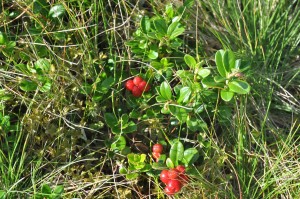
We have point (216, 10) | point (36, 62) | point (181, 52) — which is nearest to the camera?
point (36, 62)

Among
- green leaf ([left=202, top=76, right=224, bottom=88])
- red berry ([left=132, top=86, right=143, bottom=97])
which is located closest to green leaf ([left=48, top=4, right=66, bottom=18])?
red berry ([left=132, top=86, right=143, bottom=97])

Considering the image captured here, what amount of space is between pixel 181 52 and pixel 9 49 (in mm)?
680

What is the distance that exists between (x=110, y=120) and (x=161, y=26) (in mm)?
415

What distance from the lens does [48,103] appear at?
7.03 ft

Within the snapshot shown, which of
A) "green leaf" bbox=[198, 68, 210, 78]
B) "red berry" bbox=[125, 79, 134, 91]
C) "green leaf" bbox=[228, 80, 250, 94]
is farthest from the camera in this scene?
"red berry" bbox=[125, 79, 134, 91]

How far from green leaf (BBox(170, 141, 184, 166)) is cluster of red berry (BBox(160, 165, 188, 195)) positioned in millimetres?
33

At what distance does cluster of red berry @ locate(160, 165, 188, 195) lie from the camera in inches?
79.1

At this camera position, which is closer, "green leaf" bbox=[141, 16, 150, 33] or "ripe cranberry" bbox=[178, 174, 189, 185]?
"ripe cranberry" bbox=[178, 174, 189, 185]

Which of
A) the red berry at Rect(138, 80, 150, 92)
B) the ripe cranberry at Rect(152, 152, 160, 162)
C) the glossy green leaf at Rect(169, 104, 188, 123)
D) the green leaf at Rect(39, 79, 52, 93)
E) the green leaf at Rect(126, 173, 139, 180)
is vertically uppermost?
the green leaf at Rect(39, 79, 52, 93)

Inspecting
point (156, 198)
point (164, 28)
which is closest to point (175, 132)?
point (156, 198)

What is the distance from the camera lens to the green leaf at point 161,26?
214cm

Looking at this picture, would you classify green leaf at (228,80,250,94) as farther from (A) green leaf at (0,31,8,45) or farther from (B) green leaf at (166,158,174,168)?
(A) green leaf at (0,31,8,45)

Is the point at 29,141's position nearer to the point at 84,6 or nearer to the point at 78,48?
the point at 78,48

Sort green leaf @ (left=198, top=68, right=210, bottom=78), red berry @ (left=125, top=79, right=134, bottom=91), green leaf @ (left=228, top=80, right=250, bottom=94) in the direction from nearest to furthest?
green leaf @ (left=228, top=80, right=250, bottom=94) → green leaf @ (left=198, top=68, right=210, bottom=78) → red berry @ (left=125, top=79, right=134, bottom=91)
